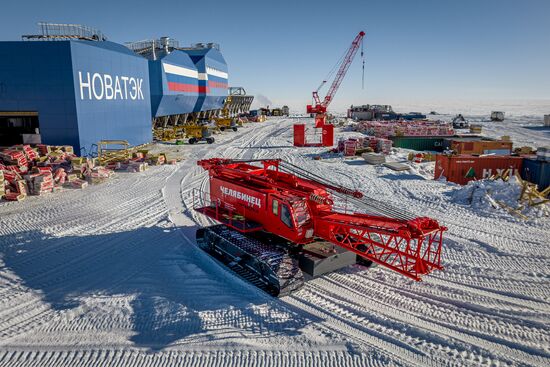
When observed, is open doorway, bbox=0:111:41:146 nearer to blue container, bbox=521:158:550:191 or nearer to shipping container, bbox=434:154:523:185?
shipping container, bbox=434:154:523:185

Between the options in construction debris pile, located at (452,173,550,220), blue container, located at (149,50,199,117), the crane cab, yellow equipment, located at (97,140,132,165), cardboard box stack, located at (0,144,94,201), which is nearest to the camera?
the crane cab

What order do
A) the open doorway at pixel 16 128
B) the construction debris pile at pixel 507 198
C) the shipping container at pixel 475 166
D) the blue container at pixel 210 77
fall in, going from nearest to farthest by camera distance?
the construction debris pile at pixel 507 198
the shipping container at pixel 475 166
the open doorway at pixel 16 128
the blue container at pixel 210 77

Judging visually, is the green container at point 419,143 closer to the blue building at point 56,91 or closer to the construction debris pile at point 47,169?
the construction debris pile at point 47,169

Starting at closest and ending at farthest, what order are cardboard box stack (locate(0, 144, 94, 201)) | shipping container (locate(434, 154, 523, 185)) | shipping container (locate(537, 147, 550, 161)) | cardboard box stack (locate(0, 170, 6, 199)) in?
1. cardboard box stack (locate(0, 170, 6, 199))
2. cardboard box stack (locate(0, 144, 94, 201))
3. shipping container (locate(537, 147, 550, 161))
4. shipping container (locate(434, 154, 523, 185))

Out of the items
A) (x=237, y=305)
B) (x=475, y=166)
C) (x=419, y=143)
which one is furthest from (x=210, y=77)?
(x=237, y=305)

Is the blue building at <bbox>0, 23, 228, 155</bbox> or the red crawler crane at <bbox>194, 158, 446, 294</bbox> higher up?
the blue building at <bbox>0, 23, 228, 155</bbox>

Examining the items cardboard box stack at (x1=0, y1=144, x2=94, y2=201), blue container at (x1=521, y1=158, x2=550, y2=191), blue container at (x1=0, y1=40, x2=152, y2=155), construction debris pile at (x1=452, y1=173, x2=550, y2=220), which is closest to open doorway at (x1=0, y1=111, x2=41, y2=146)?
blue container at (x1=0, y1=40, x2=152, y2=155)

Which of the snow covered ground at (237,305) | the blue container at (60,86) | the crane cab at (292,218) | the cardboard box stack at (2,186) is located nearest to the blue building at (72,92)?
the blue container at (60,86)
